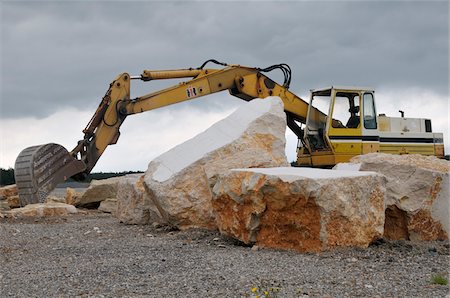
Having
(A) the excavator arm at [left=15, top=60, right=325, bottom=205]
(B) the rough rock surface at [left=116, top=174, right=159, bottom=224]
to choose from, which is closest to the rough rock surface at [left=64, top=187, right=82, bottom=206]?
(A) the excavator arm at [left=15, top=60, right=325, bottom=205]

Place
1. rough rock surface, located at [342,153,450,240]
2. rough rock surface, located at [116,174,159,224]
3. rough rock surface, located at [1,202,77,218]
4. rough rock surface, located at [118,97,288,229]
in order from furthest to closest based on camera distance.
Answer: rough rock surface, located at [1,202,77,218] → rough rock surface, located at [116,174,159,224] → rough rock surface, located at [118,97,288,229] → rough rock surface, located at [342,153,450,240]

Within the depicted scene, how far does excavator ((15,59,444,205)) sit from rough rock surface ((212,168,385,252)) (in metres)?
6.03

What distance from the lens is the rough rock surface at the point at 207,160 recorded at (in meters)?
8.05

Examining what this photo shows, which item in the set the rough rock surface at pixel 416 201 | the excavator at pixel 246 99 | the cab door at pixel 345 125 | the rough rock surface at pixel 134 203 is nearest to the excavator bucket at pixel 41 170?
the excavator at pixel 246 99

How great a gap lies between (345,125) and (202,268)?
804 cm

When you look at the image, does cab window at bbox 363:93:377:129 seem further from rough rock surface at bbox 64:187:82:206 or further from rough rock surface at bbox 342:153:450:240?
rough rock surface at bbox 64:187:82:206

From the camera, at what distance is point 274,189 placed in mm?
6277

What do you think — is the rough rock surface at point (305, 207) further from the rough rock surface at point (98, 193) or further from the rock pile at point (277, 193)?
the rough rock surface at point (98, 193)

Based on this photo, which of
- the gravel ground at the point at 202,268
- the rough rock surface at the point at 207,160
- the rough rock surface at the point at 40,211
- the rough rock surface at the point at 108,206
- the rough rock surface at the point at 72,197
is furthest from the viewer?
the rough rock surface at the point at 72,197

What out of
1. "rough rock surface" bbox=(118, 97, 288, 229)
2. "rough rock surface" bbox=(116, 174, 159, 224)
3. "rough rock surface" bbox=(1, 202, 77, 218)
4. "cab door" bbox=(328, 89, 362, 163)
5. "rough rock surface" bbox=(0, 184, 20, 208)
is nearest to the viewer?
"rough rock surface" bbox=(118, 97, 288, 229)

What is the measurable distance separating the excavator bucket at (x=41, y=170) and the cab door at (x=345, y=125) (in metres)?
5.71

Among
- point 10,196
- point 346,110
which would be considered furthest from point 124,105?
point 346,110

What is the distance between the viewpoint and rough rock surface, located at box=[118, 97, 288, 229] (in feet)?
26.4

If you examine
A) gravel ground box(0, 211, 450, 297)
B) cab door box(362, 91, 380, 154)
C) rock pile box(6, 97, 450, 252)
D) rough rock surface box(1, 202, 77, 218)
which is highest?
cab door box(362, 91, 380, 154)
